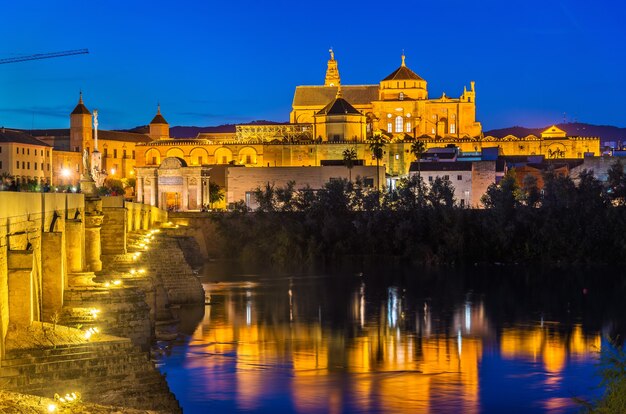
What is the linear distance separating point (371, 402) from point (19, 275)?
909 centimetres

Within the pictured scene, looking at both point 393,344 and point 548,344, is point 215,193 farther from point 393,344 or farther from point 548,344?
point 548,344

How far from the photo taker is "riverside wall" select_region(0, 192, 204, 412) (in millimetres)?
14852

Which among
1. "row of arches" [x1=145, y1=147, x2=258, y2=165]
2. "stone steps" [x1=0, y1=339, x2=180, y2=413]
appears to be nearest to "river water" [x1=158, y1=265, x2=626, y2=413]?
"stone steps" [x1=0, y1=339, x2=180, y2=413]

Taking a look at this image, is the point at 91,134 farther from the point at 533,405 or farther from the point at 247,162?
the point at 533,405

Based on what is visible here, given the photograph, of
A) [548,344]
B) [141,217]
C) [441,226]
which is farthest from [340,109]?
[548,344]

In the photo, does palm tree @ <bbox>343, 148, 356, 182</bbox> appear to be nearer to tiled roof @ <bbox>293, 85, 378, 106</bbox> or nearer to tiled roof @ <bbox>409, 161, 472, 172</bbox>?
tiled roof @ <bbox>409, 161, 472, 172</bbox>

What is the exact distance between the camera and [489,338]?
3203cm

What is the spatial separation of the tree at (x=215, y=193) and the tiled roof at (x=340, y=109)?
49.8 ft

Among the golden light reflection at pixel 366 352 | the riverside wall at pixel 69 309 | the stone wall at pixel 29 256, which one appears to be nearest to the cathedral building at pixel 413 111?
the golden light reflection at pixel 366 352

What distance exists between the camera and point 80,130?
100m

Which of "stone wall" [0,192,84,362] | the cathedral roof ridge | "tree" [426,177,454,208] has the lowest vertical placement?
"stone wall" [0,192,84,362]

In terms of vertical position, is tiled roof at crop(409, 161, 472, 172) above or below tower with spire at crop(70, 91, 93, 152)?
below

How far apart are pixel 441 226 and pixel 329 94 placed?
164ft

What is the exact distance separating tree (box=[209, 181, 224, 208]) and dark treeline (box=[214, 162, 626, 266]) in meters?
19.0
